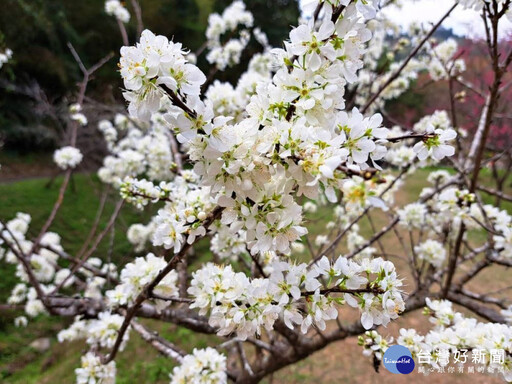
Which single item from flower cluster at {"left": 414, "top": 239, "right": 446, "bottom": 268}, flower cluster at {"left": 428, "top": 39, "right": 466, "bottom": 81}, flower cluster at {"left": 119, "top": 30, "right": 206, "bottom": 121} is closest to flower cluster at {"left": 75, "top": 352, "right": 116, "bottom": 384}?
flower cluster at {"left": 119, "top": 30, "right": 206, "bottom": 121}

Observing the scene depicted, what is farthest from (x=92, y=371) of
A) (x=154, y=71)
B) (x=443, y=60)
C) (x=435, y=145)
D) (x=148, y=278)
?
(x=443, y=60)

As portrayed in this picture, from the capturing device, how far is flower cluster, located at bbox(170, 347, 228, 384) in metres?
1.64

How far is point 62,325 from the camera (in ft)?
19.4

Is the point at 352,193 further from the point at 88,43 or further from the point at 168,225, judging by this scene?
the point at 88,43

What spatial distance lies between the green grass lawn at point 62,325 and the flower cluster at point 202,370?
41.7 inches

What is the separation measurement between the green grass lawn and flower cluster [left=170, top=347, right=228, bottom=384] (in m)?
1.06

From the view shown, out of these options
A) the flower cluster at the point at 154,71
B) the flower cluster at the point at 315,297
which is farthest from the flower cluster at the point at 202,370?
the flower cluster at the point at 154,71

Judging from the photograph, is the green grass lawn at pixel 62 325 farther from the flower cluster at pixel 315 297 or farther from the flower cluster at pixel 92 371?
the flower cluster at pixel 315 297

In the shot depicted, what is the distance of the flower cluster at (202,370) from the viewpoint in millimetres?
1639

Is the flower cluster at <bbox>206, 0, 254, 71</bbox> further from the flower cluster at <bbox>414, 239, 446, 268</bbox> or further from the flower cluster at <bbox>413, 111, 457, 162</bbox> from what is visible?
the flower cluster at <bbox>413, 111, 457, 162</bbox>

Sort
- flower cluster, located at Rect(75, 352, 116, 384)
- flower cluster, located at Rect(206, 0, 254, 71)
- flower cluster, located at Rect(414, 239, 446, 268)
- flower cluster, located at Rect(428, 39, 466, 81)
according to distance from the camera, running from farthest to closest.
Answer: flower cluster, located at Rect(206, 0, 254, 71) < flower cluster, located at Rect(428, 39, 466, 81) < flower cluster, located at Rect(414, 239, 446, 268) < flower cluster, located at Rect(75, 352, 116, 384)

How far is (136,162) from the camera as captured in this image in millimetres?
3273

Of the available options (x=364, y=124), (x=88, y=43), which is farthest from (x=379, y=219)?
(x=88, y=43)

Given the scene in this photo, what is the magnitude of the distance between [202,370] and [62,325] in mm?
5515
